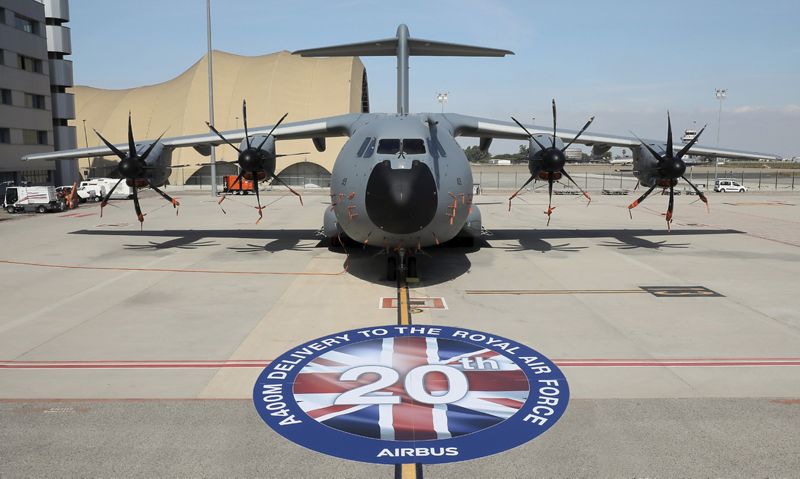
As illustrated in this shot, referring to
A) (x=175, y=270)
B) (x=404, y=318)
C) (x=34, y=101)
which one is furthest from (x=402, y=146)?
(x=34, y=101)

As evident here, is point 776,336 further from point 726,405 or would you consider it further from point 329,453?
point 329,453

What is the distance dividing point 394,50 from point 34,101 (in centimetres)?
4466

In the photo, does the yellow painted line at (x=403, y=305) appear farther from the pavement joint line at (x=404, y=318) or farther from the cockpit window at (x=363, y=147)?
the cockpit window at (x=363, y=147)

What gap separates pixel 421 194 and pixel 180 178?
69621 mm

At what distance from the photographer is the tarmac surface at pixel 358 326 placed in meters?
6.60

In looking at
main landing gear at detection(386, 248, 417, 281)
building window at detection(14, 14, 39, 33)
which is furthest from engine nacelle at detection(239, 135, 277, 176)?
building window at detection(14, 14, 39, 33)

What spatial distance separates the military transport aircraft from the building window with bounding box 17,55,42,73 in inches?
1276

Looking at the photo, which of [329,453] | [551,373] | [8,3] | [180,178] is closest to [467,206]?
[551,373]

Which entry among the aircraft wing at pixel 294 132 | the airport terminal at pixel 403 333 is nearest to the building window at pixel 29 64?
the airport terminal at pixel 403 333

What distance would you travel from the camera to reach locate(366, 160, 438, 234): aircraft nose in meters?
12.6

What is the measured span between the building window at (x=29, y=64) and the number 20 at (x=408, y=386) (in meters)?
53.7

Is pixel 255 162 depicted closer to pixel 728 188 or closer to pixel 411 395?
pixel 411 395

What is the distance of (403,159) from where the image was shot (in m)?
13.5

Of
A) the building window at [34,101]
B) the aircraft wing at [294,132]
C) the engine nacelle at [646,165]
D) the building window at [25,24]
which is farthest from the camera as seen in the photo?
the building window at [34,101]
